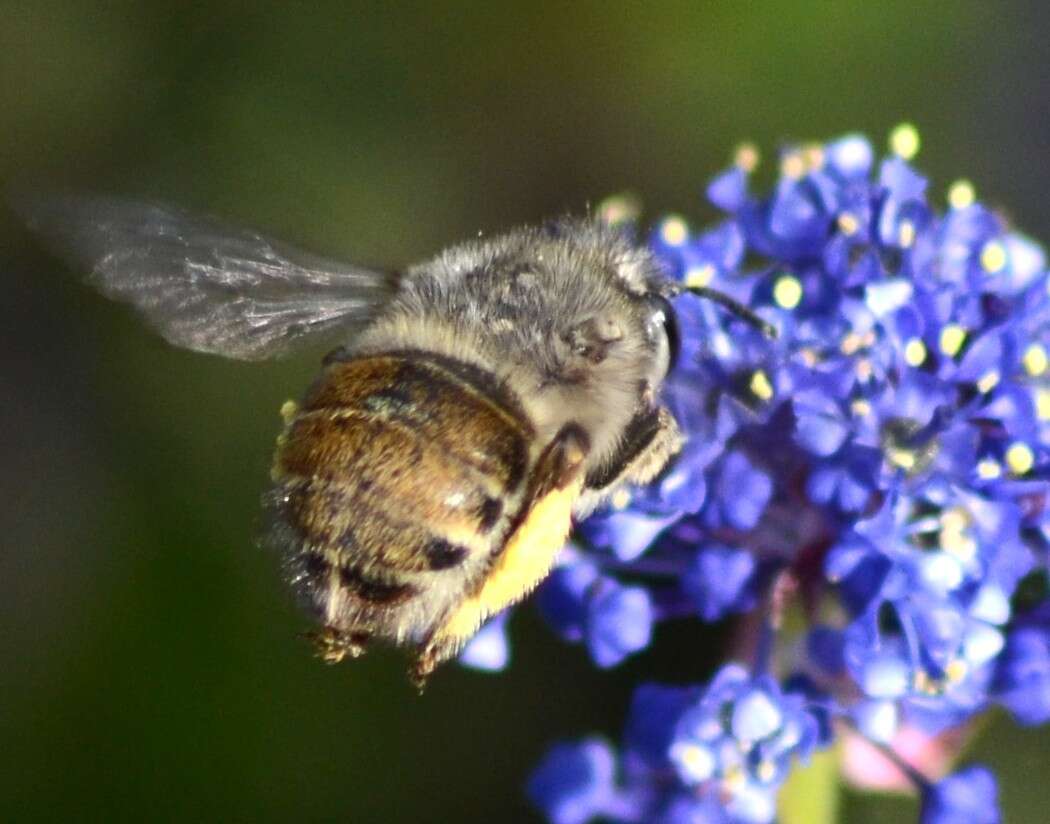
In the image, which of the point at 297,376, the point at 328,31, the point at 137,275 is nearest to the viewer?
A: the point at 137,275

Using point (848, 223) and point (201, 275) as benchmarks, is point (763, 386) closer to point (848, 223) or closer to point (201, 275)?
point (848, 223)

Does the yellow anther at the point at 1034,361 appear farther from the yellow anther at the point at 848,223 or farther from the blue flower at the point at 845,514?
the yellow anther at the point at 848,223

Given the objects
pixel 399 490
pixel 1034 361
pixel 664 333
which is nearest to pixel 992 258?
pixel 1034 361

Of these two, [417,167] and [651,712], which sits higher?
[417,167]

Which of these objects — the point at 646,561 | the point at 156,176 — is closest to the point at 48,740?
the point at 156,176

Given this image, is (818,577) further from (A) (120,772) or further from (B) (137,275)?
(A) (120,772)
